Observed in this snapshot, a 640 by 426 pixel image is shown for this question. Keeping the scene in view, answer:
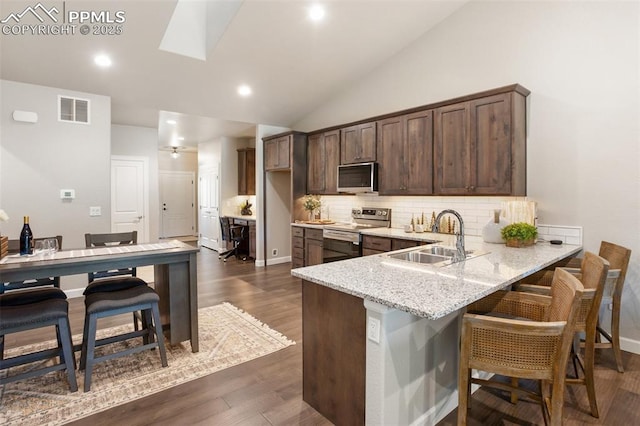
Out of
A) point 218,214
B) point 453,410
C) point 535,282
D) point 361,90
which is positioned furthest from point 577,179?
point 218,214

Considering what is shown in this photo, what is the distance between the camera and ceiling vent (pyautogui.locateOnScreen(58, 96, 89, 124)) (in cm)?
433

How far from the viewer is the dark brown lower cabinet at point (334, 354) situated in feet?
5.81

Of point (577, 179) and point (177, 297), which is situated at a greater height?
point (577, 179)

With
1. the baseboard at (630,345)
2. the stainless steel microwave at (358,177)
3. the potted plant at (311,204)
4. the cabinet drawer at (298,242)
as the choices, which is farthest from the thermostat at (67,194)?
the baseboard at (630,345)

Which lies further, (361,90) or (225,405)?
(361,90)

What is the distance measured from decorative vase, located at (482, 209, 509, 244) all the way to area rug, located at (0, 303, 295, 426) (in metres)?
2.25

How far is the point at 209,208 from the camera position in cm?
873

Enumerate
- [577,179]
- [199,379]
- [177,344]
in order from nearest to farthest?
[199,379] → [177,344] → [577,179]

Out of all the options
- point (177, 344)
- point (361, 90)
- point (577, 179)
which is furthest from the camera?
point (361, 90)

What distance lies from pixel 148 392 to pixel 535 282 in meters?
3.10

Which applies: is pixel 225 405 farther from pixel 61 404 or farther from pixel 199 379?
pixel 61 404

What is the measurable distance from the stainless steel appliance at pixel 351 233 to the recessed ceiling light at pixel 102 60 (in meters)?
3.53

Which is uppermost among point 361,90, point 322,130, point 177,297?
point 361,90

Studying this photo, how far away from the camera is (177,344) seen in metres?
2.98
